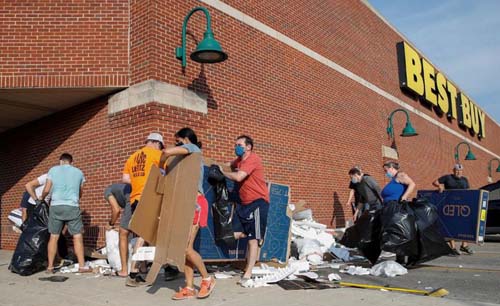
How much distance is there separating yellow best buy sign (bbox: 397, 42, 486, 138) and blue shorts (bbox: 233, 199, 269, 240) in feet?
49.1

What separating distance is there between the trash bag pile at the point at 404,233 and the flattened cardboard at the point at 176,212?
3.39 m

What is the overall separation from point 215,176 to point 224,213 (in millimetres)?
510

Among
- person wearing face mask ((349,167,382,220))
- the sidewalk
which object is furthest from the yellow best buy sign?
the sidewalk

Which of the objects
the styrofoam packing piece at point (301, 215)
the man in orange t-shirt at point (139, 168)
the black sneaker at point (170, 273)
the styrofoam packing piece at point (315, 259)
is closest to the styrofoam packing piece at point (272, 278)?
the black sneaker at point (170, 273)

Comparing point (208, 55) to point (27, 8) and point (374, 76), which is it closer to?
point (27, 8)

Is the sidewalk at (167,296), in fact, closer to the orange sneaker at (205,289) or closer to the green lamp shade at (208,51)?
the orange sneaker at (205,289)

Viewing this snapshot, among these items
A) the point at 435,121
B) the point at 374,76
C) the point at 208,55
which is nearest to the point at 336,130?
the point at 374,76

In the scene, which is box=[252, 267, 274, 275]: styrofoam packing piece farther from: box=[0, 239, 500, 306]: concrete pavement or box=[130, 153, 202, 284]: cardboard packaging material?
box=[130, 153, 202, 284]: cardboard packaging material

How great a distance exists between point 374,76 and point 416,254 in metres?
10.8

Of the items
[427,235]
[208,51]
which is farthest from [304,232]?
[208,51]

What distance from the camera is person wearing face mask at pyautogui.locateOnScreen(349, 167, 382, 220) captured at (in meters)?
9.86

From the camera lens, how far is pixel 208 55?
7477mm

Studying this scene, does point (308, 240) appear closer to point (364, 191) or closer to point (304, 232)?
point (304, 232)

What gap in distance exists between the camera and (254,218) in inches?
220
